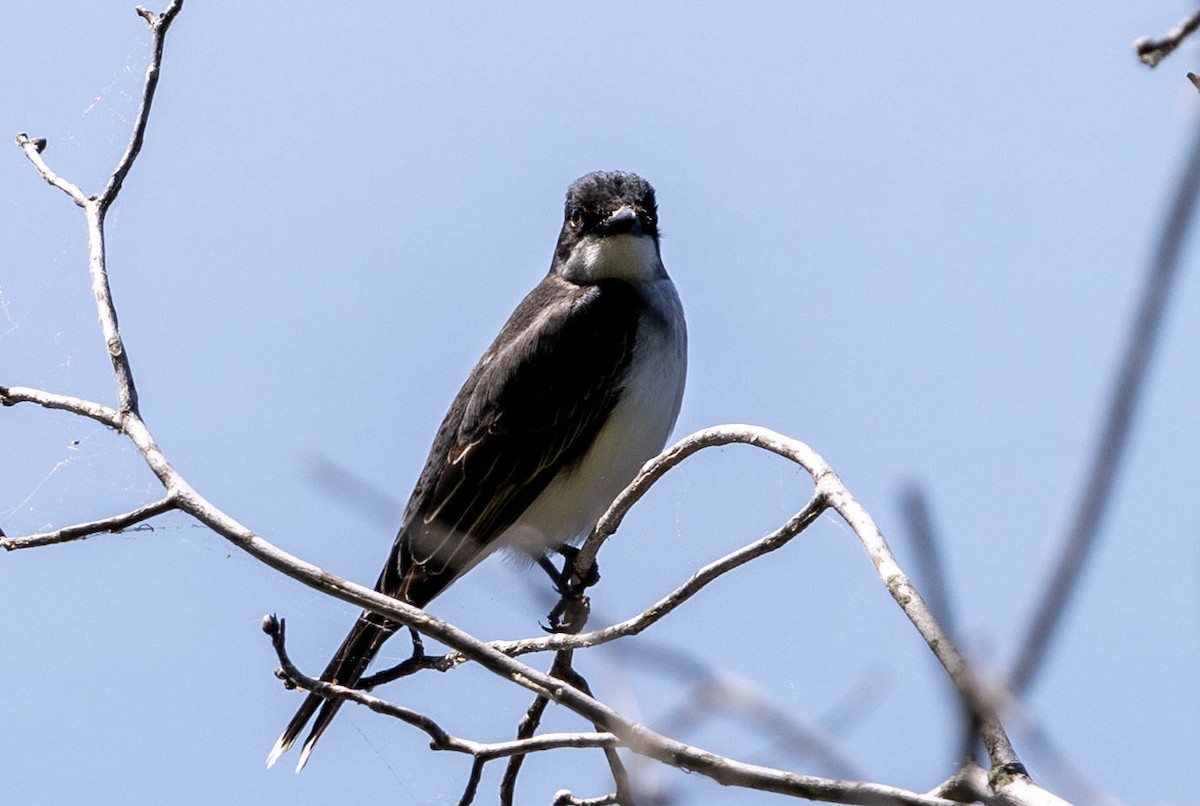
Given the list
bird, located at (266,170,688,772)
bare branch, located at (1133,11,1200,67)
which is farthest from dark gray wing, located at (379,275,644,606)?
bare branch, located at (1133,11,1200,67)

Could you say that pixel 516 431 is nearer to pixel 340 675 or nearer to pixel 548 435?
pixel 548 435

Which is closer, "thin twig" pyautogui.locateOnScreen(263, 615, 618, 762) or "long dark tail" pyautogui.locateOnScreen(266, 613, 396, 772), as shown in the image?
"thin twig" pyautogui.locateOnScreen(263, 615, 618, 762)

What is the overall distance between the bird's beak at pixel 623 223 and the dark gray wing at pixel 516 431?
242 mm

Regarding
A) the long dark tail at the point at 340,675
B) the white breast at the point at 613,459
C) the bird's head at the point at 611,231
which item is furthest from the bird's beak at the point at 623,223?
the long dark tail at the point at 340,675

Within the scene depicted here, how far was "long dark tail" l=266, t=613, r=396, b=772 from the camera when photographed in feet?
19.0

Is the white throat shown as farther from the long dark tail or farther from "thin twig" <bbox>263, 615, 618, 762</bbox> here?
"thin twig" <bbox>263, 615, 618, 762</bbox>

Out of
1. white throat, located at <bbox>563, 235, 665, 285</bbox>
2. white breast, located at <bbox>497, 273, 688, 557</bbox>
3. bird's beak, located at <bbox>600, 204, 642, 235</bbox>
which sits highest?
bird's beak, located at <bbox>600, 204, 642, 235</bbox>

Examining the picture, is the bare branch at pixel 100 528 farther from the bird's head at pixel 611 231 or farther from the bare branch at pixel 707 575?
the bird's head at pixel 611 231

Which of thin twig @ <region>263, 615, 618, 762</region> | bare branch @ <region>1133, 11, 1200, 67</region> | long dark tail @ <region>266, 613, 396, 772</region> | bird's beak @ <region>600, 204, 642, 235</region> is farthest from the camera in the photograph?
bird's beak @ <region>600, 204, 642, 235</region>

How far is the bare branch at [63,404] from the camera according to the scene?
146 inches

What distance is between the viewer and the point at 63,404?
3.79 m

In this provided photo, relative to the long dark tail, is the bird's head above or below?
above

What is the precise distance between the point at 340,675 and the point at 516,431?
4.30 ft

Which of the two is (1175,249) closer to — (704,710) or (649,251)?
(704,710)
